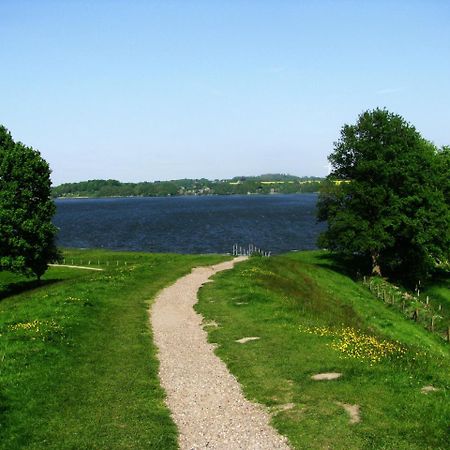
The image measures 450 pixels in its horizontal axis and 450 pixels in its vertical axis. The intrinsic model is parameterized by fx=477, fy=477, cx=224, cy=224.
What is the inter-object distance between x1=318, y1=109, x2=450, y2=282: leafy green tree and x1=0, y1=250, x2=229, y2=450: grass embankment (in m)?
36.9

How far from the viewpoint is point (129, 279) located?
48312 millimetres

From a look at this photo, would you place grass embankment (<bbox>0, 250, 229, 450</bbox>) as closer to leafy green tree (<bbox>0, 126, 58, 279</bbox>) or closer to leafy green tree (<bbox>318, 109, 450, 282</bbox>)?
leafy green tree (<bbox>0, 126, 58, 279</bbox>)

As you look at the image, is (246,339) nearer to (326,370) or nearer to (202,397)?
(326,370)

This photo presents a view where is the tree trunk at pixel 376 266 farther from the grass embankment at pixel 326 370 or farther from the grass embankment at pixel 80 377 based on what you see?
the grass embankment at pixel 80 377

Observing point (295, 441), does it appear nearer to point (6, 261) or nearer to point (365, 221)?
point (6, 261)

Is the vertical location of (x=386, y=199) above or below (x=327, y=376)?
above

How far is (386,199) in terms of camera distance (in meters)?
65.5

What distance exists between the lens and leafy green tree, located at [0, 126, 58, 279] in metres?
52.2

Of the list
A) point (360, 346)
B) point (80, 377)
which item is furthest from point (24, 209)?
point (360, 346)

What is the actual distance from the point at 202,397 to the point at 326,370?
5.70 meters

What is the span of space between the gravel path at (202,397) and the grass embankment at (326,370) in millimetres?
621

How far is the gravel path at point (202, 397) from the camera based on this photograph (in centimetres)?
1517

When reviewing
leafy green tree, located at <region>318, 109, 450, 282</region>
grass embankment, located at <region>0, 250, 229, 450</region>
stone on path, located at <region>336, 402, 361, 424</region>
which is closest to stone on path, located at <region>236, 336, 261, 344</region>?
grass embankment, located at <region>0, 250, 229, 450</region>

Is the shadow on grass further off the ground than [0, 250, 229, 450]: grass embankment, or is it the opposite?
[0, 250, 229, 450]: grass embankment
